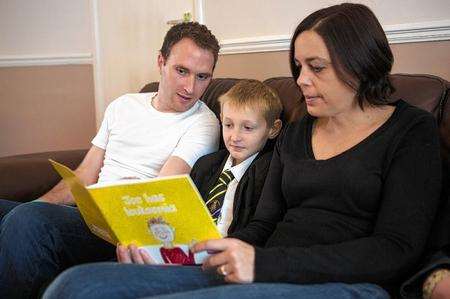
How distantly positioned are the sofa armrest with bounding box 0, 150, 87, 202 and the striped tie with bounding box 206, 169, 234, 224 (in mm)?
698

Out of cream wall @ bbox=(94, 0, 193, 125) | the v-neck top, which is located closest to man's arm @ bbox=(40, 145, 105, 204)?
the v-neck top

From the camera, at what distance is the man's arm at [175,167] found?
5.32ft

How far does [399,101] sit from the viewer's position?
1.19 m

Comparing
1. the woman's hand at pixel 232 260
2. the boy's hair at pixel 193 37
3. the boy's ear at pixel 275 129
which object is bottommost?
the woman's hand at pixel 232 260

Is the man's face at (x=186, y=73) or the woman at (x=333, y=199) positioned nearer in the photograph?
the woman at (x=333, y=199)

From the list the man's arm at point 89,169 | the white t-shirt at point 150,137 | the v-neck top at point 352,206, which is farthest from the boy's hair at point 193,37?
the v-neck top at point 352,206

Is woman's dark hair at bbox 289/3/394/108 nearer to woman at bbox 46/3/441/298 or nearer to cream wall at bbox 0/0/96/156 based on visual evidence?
woman at bbox 46/3/441/298

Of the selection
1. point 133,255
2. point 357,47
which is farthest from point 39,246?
point 357,47

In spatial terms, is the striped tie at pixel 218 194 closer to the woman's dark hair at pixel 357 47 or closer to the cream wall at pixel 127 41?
the woman's dark hair at pixel 357 47

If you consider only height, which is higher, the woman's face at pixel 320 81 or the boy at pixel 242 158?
the woman's face at pixel 320 81

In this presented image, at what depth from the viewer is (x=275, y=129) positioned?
1519 millimetres

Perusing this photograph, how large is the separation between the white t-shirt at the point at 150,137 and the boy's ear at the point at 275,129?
262mm

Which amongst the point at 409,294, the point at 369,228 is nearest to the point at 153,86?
the point at 369,228

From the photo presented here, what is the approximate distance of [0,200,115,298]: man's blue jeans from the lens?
4.55 ft
